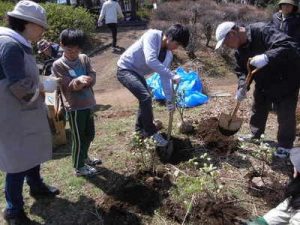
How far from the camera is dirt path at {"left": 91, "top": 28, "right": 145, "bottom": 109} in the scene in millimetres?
7469

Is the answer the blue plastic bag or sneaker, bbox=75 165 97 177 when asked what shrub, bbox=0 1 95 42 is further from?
sneaker, bbox=75 165 97 177

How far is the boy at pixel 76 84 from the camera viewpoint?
11.0 ft

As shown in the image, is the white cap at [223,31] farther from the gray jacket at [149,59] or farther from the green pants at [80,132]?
the green pants at [80,132]

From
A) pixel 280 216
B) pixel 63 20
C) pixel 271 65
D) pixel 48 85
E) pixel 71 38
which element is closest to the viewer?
pixel 280 216

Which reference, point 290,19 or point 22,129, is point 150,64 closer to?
point 22,129

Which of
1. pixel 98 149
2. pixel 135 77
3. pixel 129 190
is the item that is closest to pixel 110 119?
pixel 98 149

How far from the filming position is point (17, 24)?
2.84m

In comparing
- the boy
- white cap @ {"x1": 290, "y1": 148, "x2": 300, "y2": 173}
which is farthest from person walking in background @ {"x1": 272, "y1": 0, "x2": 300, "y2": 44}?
white cap @ {"x1": 290, "y1": 148, "x2": 300, "y2": 173}

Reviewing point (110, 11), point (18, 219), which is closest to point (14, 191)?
point (18, 219)

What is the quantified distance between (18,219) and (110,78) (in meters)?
6.08

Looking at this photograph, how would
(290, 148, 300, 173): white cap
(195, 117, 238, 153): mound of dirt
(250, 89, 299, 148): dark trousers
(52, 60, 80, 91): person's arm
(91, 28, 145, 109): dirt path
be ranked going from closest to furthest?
(290, 148, 300, 173): white cap < (52, 60, 80, 91): person's arm < (250, 89, 299, 148): dark trousers < (195, 117, 238, 153): mound of dirt < (91, 28, 145, 109): dirt path

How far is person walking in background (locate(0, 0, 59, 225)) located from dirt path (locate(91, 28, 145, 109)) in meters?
3.85

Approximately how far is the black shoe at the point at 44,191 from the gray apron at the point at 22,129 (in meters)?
0.62

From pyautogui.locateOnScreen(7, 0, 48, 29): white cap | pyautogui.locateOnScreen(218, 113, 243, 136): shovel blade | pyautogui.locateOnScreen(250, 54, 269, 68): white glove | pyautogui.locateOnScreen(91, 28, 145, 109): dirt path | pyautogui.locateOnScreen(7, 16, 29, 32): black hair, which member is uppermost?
pyautogui.locateOnScreen(7, 0, 48, 29): white cap
